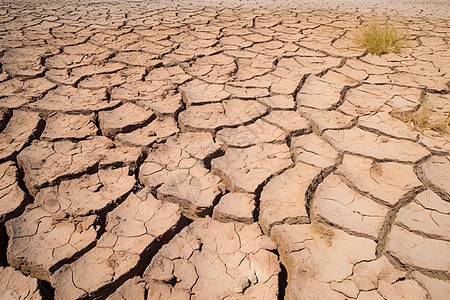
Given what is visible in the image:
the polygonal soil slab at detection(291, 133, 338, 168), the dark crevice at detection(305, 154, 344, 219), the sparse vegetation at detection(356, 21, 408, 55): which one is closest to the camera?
the dark crevice at detection(305, 154, 344, 219)

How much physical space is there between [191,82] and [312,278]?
1623mm

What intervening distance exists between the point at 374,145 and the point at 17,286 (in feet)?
5.48

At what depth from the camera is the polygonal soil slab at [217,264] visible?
3.25 feet

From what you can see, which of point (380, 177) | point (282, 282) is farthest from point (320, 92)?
point (282, 282)

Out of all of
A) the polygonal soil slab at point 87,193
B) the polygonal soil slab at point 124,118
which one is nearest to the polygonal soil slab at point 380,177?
the polygonal soil slab at point 87,193

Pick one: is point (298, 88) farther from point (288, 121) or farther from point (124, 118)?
point (124, 118)

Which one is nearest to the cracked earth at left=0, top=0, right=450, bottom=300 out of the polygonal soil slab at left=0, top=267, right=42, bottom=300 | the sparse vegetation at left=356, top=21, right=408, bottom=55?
the polygonal soil slab at left=0, top=267, right=42, bottom=300

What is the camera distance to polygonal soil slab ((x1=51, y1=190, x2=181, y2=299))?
98 centimetres

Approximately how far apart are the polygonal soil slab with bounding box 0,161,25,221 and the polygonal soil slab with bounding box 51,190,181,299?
1.26 feet

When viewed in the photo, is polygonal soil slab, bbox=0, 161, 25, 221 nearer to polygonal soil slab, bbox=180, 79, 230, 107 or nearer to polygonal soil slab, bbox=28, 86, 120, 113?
polygonal soil slab, bbox=28, 86, 120, 113

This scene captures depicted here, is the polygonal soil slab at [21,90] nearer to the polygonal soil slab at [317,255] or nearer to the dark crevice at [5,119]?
the dark crevice at [5,119]

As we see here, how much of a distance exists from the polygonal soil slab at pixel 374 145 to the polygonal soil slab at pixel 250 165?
0.31m

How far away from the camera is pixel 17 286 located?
3.19ft

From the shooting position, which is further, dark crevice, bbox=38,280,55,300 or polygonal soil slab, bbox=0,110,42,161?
polygonal soil slab, bbox=0,110,42,161
